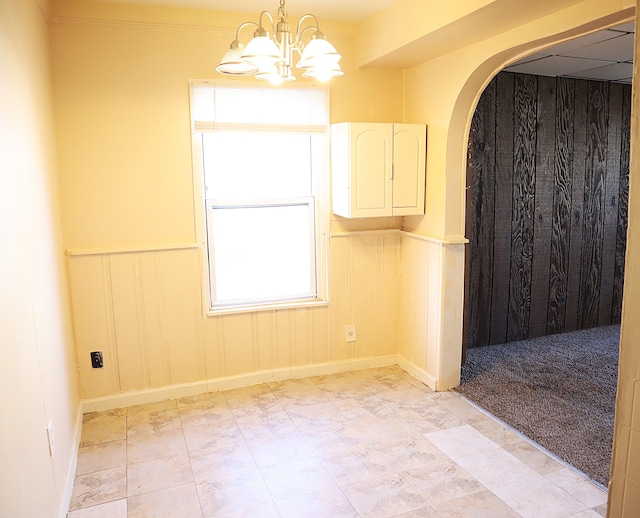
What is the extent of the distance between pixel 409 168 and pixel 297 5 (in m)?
1.26

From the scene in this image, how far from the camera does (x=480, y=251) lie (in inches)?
171

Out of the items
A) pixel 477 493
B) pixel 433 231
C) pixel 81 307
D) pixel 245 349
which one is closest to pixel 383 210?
pixel 433 231

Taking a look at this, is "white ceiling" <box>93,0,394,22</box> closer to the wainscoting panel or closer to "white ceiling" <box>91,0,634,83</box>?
"white ceiling" <box>91,0,634,83</box>

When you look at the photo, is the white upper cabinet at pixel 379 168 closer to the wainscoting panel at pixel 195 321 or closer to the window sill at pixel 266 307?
the wainscoting panel at pixel 195 321

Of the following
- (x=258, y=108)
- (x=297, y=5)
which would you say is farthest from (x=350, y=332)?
(x=297, y=5)

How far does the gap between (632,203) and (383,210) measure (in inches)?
110

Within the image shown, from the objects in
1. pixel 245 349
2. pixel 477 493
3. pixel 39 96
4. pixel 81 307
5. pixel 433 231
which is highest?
pixel 39 96

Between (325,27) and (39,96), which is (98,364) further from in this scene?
(325,27)

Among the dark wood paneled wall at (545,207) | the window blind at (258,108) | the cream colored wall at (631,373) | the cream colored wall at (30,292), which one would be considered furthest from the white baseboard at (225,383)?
the cream colored wall at (631,373)

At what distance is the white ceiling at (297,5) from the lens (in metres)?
3.07

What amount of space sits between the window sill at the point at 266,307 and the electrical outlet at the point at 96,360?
72 centimetres

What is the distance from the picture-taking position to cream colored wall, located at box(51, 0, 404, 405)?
10.1ft

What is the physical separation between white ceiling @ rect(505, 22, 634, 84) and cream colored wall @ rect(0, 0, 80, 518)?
285 centimetres

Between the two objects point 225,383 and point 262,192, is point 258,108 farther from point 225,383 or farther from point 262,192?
point 225,383
